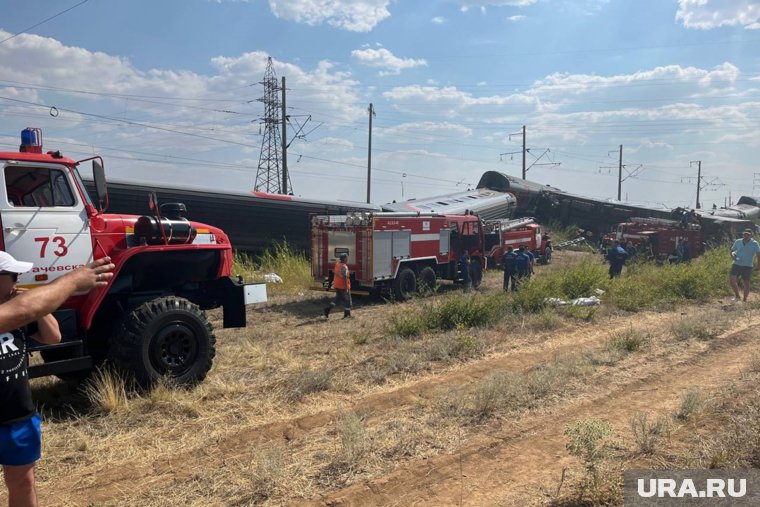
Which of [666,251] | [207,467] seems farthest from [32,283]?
[666,251]

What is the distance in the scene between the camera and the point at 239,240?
1786cm

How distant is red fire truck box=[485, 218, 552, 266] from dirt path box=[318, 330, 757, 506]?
44.1ft

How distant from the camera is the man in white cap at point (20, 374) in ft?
8.49

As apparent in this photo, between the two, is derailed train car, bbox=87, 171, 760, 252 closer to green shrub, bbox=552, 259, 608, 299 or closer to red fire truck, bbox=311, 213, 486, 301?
red fire truck, bbox=311, 213, 486, 301

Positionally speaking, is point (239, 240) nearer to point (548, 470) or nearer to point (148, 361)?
point (148, 361)

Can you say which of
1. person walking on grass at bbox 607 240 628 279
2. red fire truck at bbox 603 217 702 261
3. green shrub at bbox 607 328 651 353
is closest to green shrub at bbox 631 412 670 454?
green shrub at bbox 607 328 651 353

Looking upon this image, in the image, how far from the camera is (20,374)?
2777mm

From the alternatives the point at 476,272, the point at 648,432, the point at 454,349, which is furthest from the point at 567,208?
the point at 648,432

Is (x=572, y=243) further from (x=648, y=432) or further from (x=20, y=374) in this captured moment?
(x=20, y=374)

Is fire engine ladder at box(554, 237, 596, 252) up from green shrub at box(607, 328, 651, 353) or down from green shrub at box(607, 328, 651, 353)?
up

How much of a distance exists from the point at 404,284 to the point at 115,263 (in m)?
Answer: 9.97

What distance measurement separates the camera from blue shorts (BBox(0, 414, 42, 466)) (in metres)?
2.72

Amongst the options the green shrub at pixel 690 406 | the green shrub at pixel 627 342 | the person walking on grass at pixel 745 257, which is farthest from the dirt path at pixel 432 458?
the person walking on grass at pixel 745 257

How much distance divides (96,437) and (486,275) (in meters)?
17.4
